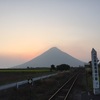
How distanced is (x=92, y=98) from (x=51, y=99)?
300cm

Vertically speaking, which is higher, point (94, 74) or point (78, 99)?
point (94, 74)

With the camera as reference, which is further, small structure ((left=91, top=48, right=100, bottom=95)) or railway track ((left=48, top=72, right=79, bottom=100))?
small structure ((left=91, top=48, right=100, bottom=95))

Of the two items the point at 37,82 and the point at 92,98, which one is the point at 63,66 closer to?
the point at 37,82

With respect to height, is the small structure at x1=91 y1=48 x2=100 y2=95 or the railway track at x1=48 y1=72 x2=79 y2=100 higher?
the small structure at x1=91 y1=48 x2=100 y2=95

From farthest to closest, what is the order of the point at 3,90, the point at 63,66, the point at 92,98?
the point at 63,66 → the point at 3,90 → the point at 92,98

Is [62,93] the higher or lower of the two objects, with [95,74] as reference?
lower

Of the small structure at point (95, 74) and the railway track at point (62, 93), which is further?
the small structure at point (95, 74)

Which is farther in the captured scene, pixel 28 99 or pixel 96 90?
pixel 96 90

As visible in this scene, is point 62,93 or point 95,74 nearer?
point 95,74

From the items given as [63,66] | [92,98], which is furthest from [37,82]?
[63,66]

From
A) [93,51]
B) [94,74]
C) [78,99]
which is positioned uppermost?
[93,51]

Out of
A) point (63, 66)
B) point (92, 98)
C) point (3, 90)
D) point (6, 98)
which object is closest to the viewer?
point (92, 98)

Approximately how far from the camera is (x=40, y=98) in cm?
2155

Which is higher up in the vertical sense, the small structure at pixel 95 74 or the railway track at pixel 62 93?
the small structure at pixel 95 74
